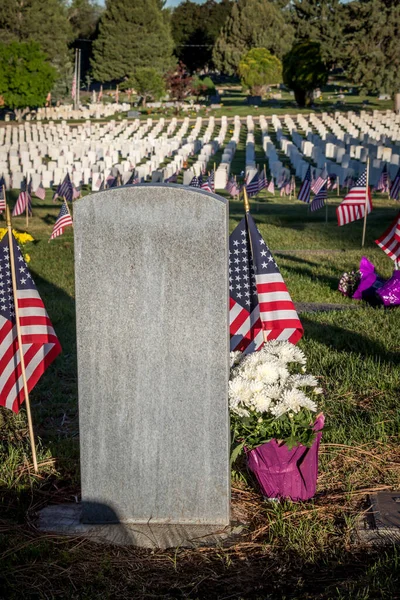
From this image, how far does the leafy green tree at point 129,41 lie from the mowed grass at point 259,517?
8836 cm

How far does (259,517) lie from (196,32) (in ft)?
364

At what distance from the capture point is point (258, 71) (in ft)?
260

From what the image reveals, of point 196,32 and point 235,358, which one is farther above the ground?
point 235,358

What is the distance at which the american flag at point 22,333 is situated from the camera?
5.39 m

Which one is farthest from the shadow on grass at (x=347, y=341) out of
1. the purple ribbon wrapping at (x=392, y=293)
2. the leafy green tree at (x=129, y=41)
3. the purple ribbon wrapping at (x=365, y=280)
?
the leafy green tree at (x=129, y=41)

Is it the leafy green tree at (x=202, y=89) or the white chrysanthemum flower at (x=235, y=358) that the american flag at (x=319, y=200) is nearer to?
the white chrysanthemum flower at (x=235, y=358)

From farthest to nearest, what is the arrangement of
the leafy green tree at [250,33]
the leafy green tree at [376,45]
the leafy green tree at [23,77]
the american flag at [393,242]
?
the leafy green tree at [250,33] < the leafy green tree at [23,77] < the leafy green tree at [376,45] < the american flag at [393,242]

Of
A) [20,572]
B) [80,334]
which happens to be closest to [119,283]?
[80,334]

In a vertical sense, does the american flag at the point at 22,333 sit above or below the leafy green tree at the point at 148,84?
above

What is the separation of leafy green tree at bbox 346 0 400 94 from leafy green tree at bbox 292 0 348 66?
1810 centimetres

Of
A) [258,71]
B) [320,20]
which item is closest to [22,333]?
[258,71]

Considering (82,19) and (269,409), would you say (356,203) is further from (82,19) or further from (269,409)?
(82,19)

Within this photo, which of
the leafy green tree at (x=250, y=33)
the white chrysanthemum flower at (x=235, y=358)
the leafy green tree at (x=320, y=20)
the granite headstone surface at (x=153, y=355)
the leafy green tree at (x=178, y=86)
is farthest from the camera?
the leafy green tree at (x=250, y=33)

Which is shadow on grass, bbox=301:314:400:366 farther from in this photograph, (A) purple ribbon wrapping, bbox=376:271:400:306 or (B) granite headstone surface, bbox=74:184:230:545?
(B) granite headstone surface, bbox=74:184:230:545
